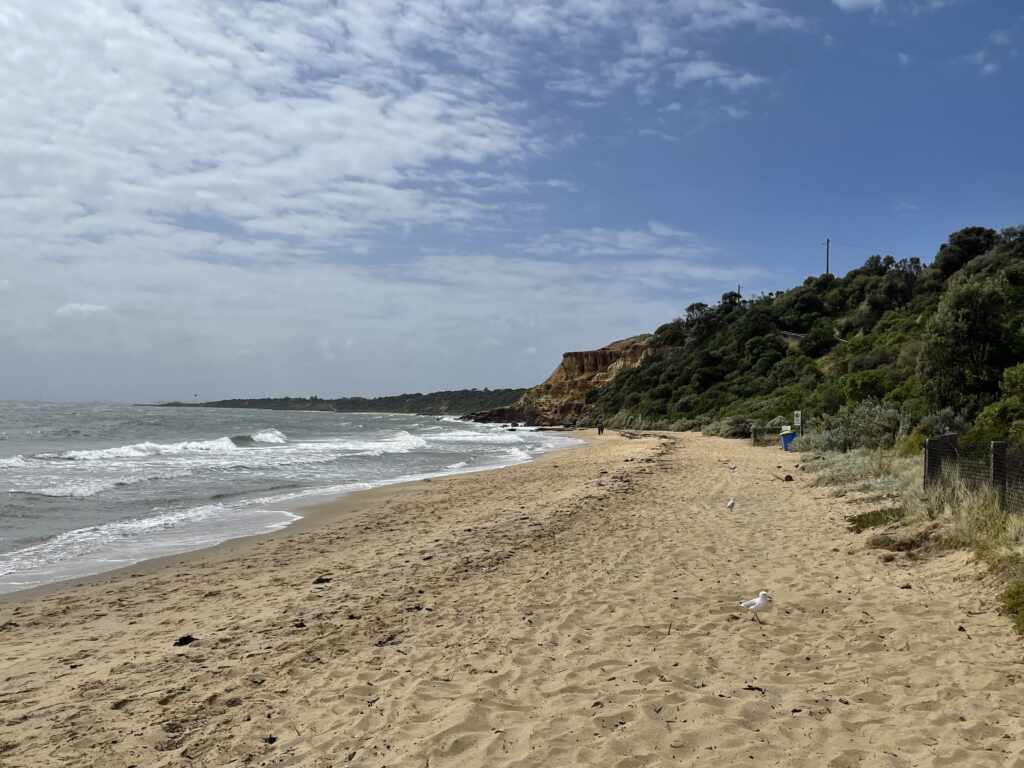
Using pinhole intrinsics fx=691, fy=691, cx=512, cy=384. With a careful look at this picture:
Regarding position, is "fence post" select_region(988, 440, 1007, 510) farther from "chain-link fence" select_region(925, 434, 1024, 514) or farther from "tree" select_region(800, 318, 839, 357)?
"tree" select_region(800, 318, 839, 357)

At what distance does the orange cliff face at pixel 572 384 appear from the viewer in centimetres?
7862

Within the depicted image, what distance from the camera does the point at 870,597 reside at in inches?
250

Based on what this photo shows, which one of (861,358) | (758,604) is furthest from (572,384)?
(758,604)

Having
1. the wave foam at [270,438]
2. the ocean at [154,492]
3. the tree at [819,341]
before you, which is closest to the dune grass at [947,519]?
the ocean at [154,492]

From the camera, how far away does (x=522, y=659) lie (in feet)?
16.5

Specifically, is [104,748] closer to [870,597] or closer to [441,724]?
[441,724]

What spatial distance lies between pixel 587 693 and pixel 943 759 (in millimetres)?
1936

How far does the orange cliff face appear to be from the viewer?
78.6 m

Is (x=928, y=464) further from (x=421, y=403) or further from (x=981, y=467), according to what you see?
(x=421, y=403)

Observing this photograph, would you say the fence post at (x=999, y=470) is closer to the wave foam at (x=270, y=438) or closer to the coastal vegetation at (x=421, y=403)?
the wave foam at (x=270, y=438)

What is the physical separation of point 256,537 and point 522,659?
23.4 feet

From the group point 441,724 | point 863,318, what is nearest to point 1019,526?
point 441,724

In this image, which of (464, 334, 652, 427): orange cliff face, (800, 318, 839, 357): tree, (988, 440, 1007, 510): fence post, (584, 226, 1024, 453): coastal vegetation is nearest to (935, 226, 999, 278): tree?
(584, 226, 1024, 453): coastal vegetation

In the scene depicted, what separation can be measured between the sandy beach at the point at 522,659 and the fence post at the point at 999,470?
1.05 m
